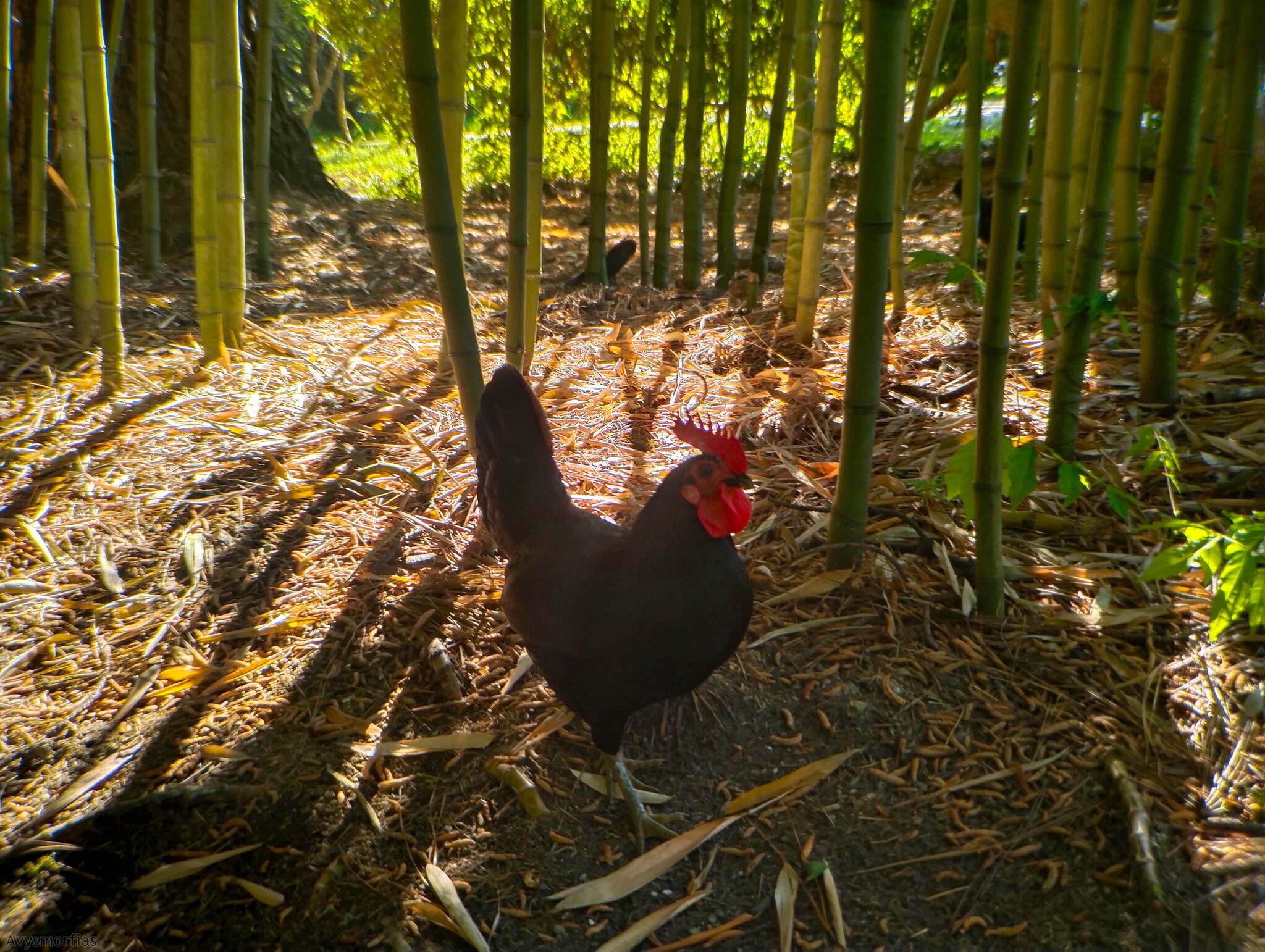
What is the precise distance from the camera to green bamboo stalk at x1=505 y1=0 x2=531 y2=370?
2027 millimetres

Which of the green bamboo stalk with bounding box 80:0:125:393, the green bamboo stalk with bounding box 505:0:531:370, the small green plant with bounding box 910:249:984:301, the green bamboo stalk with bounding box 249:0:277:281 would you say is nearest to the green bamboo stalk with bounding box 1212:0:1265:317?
the small green plant with bounding box 910:249:984:301

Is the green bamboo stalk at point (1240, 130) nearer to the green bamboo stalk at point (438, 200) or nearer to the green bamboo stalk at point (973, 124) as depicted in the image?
the green bamboo stalk at point (973, 124)

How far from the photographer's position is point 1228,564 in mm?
1409

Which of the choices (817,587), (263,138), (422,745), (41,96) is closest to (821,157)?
(817,587)

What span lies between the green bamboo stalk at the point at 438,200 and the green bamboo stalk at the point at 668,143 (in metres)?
2.63

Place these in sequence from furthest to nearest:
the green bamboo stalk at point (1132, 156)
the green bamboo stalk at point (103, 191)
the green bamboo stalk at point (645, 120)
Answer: the green bamboo stalk at point (645, 120), the green bamboo stalk at point (103, 191), the green bamboo stalk at point (1132, 156)

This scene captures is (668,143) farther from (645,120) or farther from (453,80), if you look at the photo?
(453,80)

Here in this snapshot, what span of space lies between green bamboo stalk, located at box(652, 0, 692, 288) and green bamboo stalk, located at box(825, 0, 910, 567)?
2.73m

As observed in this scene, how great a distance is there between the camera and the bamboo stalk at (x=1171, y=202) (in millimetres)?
2037

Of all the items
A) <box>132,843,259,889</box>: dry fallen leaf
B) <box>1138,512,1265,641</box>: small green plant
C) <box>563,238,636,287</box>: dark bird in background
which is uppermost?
<box>563,238,636,287</box>: dark bird in background

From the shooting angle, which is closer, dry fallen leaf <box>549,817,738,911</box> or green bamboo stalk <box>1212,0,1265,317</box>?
dry fallen leaf <box>549,817,738,911</box>

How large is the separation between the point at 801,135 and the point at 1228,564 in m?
2.48

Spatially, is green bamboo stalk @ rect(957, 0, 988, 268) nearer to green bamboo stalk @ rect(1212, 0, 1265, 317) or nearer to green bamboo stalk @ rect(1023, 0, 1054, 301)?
green bamboo stalk @ rect(1023, 0, 1054, 301)

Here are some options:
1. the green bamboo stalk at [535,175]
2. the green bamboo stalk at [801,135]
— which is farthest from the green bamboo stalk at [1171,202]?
the green bamboo stalk at [535,175]
